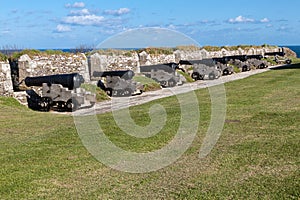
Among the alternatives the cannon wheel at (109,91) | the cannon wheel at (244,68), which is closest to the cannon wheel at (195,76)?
the cannon wheel at (244,68)

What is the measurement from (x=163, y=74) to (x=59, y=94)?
808cm

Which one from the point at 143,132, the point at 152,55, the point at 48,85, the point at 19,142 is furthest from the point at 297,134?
the point at 152,55

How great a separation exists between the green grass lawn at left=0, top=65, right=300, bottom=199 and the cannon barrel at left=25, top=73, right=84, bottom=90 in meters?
3.97

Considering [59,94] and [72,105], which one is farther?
[59,94]

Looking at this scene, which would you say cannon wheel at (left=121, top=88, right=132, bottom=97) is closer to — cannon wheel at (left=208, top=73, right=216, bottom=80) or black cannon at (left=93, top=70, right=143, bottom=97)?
black cannon at (left=93, top=70, right=143, bottom=97)

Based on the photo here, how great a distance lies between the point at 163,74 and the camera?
19.7 metres

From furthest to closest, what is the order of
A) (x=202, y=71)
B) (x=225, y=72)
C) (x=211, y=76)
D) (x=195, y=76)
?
(x=225, y=72)
(x=195, y=76)
(x=211, y=76)
(x=202, y=71)

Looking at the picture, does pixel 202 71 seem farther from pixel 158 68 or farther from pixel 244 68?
pixel 244 68

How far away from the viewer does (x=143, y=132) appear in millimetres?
7738

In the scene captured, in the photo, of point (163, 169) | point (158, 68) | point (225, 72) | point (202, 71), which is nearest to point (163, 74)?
point (158, 68)

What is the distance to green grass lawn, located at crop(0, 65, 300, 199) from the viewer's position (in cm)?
445

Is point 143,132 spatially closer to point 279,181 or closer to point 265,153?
point 265,153

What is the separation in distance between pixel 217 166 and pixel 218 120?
3537 mm

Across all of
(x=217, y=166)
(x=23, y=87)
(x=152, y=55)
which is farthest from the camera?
(x=152, y=55)
